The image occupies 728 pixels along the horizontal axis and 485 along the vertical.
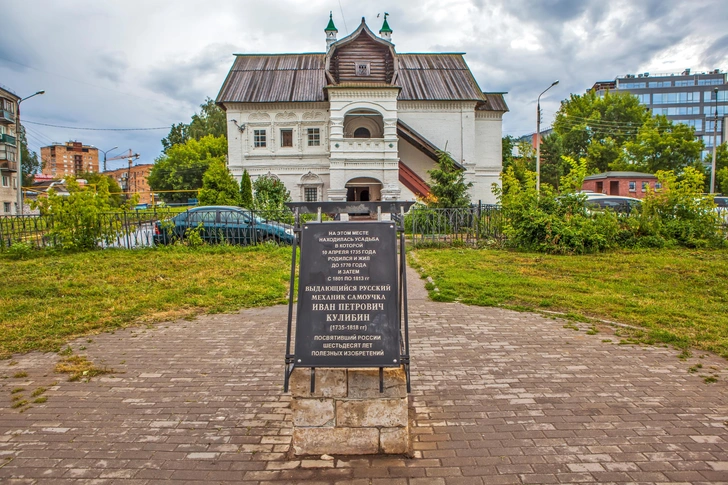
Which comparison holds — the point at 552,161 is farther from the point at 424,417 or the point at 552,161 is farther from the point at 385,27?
the point at 424,417

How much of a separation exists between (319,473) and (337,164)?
897 inches

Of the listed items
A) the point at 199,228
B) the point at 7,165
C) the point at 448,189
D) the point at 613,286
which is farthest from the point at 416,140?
the point at 7,165

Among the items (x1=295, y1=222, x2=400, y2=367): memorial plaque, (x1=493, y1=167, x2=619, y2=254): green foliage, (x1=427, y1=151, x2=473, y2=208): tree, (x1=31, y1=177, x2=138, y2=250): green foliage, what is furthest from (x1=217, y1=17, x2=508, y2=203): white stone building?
(x1=295, y1=222, x2=400, y2=367): memorial plaque

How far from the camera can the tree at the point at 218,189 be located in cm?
2411

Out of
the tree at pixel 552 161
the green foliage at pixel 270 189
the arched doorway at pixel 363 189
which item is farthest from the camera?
the tree at pixel 552 161

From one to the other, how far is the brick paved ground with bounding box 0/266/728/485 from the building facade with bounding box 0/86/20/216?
2153 inches

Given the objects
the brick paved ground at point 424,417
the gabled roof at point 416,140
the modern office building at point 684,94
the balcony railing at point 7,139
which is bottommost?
the brick paved ground at point 424,417

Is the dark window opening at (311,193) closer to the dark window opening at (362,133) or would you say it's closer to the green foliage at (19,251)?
the dark window opening at (362,133)

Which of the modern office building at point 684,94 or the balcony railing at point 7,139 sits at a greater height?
the modern office building at point 684,94

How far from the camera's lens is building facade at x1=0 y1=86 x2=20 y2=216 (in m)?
49.8

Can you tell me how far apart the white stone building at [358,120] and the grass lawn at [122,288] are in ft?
41.1

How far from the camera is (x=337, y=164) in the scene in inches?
1008

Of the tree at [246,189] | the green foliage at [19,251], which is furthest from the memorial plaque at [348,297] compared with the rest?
the tree at [246,189]

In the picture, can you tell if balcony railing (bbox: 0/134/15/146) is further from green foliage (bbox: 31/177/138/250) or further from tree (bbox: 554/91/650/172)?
tree (bbox: 554/91/650/172)
